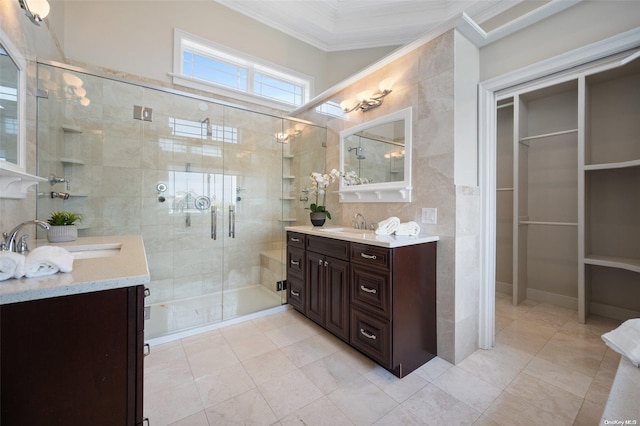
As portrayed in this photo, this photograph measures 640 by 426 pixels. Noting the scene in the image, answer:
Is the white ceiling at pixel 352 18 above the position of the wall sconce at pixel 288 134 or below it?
above

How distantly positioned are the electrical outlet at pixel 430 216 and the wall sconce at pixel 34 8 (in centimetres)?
283

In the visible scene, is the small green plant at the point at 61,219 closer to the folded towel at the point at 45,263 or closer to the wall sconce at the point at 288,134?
the folded towel at the point at 45,263

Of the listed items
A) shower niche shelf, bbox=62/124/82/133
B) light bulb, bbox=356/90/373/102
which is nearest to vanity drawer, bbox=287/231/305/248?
light bulb, bbox=356/90/373/102

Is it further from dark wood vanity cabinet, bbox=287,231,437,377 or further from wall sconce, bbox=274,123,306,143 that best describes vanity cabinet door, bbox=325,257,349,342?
wall sconce, bbox=274,123,306,143

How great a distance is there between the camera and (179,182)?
120 inches

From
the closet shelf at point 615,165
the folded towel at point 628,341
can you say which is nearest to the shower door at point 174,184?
the folded towel at point 628,341

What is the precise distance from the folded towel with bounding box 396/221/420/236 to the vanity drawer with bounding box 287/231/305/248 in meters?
0.97

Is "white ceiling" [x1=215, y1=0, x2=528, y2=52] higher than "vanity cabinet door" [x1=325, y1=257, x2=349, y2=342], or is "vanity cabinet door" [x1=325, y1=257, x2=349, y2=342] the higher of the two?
"white ceiling" [x1=215, y1=0, x2=528, y2=52]

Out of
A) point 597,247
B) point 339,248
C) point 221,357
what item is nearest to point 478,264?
point 339,248

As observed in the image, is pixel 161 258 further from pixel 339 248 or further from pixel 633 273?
pixel 633 273

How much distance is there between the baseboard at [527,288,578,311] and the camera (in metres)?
2.85

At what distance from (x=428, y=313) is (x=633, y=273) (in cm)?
230

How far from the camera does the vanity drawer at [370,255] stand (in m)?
1.72

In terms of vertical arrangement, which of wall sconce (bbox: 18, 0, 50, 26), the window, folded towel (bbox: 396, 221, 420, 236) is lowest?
folded towel (bbox: 396, 221, 420, 236)
